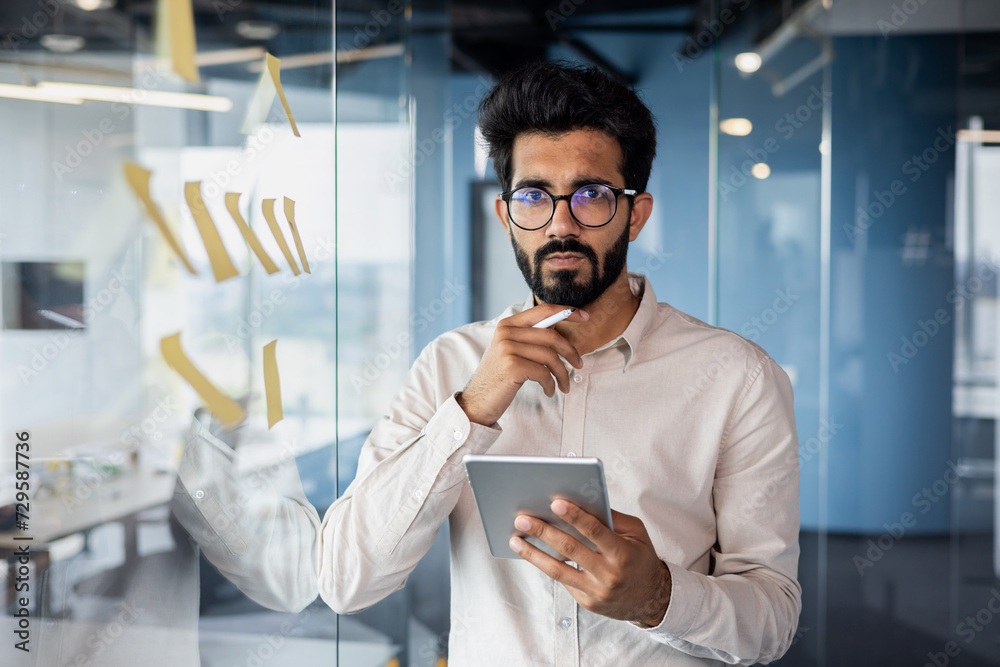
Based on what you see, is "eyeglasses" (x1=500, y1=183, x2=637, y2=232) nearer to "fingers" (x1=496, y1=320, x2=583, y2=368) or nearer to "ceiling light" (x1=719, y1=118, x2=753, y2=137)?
"fingers" (x1=496, y1=320, x2=583, y2=368)

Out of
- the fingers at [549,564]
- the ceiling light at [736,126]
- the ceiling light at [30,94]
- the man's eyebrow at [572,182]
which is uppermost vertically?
the ceiling light at [736,126]

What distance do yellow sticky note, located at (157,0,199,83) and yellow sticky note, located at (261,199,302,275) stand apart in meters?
0.27

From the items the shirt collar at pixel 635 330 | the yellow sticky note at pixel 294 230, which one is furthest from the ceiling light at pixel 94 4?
the shirt collar at pixel 635 330

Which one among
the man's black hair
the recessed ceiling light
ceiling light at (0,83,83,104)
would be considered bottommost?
ceiling light at (0,83,83,104)

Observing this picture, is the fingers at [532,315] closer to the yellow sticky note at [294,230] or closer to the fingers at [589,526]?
the fingers at [589,526]

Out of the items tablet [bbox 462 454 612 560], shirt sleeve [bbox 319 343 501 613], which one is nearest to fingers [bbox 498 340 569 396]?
shirt sleeve [bbox 319 343 501 613]

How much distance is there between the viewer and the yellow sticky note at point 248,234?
Answer: 1.19 m

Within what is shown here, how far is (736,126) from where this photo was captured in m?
3.20

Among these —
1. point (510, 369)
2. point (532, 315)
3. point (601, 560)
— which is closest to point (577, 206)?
point (532, 315)

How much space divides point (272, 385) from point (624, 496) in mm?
640

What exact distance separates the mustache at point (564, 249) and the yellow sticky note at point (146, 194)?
583mm

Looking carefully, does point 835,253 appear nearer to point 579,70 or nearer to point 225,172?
point 579,70

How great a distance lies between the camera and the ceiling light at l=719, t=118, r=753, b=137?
10.4ft

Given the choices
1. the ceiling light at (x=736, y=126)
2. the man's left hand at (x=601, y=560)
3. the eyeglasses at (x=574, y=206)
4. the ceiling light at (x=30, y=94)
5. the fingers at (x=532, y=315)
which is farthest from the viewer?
the ceiling light at (x=736, y=126)
